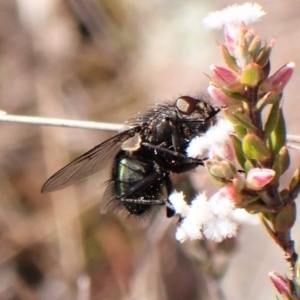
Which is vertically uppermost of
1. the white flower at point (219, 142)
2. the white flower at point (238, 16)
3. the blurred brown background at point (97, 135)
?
the white flower at point (238, 16)

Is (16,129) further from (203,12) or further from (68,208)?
(203,12)

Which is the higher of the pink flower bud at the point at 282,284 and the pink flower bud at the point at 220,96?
the pink flower bud at the point at 220,96

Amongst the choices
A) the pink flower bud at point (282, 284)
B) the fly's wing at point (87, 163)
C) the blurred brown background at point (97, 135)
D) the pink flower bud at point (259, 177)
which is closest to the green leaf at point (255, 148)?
the pink flower bud at point (259, 177)

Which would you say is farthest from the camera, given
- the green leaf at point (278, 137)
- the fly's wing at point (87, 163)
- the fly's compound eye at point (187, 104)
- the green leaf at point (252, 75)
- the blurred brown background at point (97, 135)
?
the blurred brown background at point (97, 135)

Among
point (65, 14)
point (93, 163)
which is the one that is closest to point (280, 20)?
point (65, 14)

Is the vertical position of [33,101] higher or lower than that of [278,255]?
higher

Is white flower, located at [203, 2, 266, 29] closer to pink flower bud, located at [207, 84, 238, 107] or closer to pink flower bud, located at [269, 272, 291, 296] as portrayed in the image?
pink flower bud, located at [207, 84, 238, 107]

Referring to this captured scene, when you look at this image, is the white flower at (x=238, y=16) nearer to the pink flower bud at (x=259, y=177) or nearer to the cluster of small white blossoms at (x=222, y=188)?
the cluster of small white blossoms at (x=222, y=188)

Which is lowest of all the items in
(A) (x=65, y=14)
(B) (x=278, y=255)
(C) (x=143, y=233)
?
(B) (x=278, y=255)
